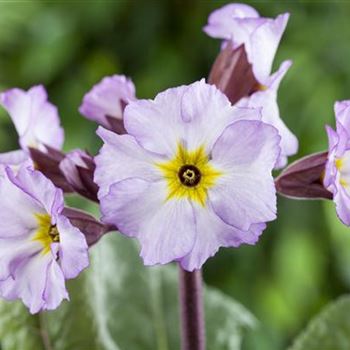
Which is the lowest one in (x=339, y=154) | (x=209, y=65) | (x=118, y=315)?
(x=209, y=65)

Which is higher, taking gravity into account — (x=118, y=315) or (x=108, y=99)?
(x=108, y=99)

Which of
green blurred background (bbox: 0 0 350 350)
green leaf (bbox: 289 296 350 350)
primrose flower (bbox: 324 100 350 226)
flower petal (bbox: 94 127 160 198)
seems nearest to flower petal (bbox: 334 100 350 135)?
primrose flower (bbox: 324 100 350 226)

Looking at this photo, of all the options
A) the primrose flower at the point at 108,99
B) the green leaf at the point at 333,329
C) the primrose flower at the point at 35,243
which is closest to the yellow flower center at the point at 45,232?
the primrose flower at the point at 35,243

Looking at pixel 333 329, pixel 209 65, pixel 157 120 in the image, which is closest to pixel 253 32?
pixel 157 120

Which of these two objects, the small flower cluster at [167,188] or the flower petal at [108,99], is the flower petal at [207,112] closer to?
the small flower cluster at [167,188]

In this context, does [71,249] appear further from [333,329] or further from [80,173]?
[333,329]
